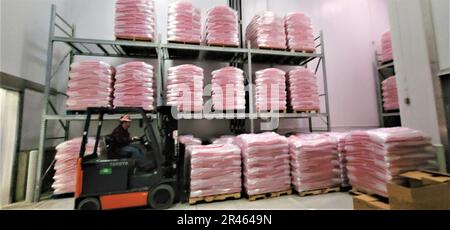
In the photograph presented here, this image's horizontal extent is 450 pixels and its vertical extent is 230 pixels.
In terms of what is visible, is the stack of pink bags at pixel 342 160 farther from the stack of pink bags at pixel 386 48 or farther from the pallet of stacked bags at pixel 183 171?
the stack of pink bags at pixel 386 48

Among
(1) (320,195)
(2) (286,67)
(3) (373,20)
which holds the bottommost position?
(1) (320,195)

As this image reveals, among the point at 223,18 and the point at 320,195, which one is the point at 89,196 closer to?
the point at 320,195

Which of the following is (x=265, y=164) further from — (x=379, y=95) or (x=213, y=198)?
(x=379, y=95)

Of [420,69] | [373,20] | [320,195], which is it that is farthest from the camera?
[373,20]

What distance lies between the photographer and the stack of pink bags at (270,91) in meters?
5.05

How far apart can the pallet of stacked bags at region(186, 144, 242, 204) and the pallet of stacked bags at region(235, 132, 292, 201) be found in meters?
0.18

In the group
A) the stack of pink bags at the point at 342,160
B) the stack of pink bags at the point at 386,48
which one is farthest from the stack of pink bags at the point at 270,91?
the stack of pink bags at the point at 386,48

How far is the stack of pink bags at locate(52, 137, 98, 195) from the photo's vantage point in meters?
4.00

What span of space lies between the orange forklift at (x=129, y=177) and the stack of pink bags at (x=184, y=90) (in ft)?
3.13

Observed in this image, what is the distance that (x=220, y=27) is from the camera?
500 cm

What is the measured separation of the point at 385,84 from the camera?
6.72 m
